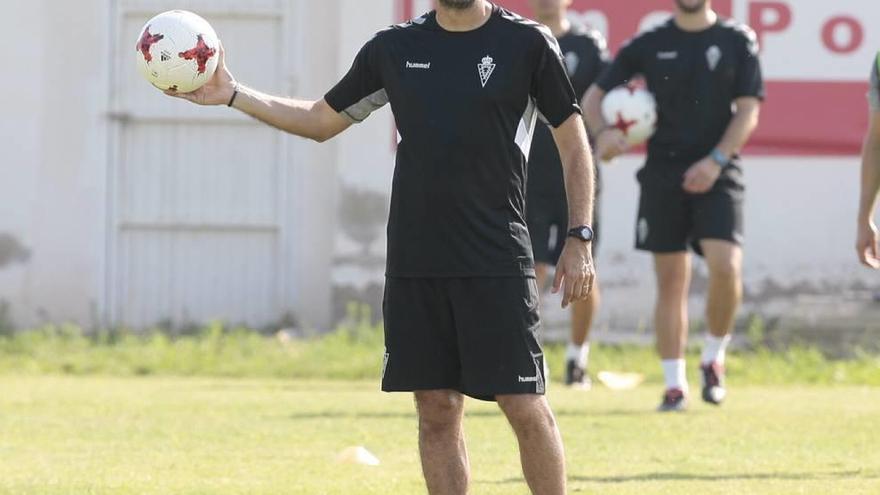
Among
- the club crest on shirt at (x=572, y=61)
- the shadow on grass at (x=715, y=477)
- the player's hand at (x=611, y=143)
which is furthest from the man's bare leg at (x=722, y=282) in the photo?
the shadow on grass at (x=715, y=477)

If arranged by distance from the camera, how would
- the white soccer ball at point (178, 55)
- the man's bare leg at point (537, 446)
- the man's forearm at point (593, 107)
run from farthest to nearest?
the man's forearm at point (593, 107) → the white soccer ball at point (178, 55) → the man's bare leg at point (537, 446)

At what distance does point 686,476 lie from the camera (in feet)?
26.3

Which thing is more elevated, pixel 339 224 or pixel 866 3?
pixel 866 3

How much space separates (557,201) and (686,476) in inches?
161

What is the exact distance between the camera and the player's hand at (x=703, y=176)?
1077 cm

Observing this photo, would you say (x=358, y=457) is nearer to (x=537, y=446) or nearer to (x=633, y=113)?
(x=537, y=446)

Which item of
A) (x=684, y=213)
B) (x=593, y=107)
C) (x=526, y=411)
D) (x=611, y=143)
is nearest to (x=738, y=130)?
(x=684, y=213)

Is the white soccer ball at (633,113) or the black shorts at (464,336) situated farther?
the white soccer ball at (633,113)

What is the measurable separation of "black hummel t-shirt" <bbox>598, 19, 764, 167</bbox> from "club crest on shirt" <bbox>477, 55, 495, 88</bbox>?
5.15 meters

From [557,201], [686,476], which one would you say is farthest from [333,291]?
[686,476]

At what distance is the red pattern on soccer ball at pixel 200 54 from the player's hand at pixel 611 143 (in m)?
5.02

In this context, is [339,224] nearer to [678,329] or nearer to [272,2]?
[272,2]

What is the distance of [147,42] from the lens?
6391 mm

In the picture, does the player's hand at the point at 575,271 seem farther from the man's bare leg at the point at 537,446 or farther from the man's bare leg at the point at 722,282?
the man's bare leg at the point at 722,282
